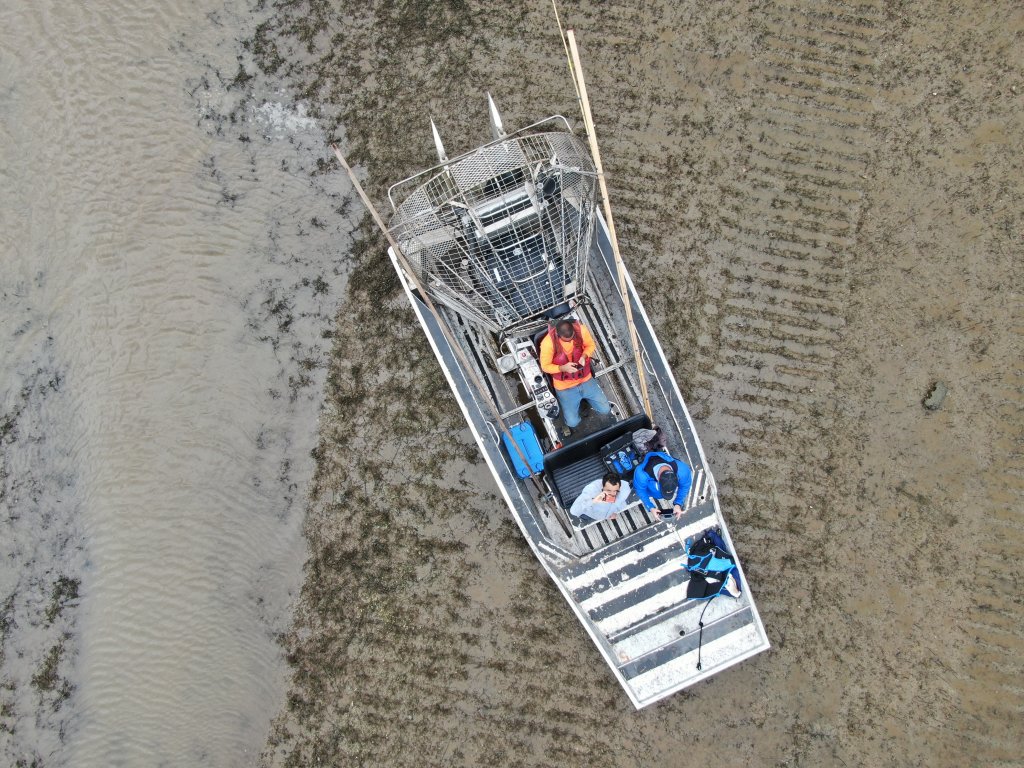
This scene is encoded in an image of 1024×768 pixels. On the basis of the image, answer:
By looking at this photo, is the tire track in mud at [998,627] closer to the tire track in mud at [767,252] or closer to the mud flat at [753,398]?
the mud flat at [753,398]

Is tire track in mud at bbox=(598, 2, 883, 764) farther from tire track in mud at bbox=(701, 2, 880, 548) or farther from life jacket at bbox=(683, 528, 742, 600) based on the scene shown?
life jacket at bbox=(683, 528, 742, 600)

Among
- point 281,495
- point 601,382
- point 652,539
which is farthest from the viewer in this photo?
point 281,495

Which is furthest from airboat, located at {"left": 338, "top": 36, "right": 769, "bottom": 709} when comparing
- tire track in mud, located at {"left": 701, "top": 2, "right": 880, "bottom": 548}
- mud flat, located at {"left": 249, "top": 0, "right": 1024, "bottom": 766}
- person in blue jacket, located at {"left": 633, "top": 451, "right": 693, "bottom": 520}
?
tire track in mud, located at {"left": 701, "top": 2, "right": 880, "bottom": 548}

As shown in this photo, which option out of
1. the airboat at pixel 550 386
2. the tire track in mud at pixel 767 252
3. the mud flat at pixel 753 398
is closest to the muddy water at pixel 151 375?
the mud flat at pixel 753 398

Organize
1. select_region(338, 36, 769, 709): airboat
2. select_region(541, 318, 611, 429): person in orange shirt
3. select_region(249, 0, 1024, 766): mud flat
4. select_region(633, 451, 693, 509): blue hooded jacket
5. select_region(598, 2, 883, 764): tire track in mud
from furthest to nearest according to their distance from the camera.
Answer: select_region(598, 2, 883, 764): tire track in mud, select_region(249, 0, 1024, 766): mud flat, select_region(633, 451, 693, 509): blue hooded jacket, select_region(541, 318, 611, 429): person in orange shirt, select_region(338, 36, 769, 709): airboat

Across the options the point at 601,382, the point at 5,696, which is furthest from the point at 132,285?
the point at 601,382

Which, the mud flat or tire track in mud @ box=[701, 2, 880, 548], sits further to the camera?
tire track in mud @ box=[701, 2, 880, 548]

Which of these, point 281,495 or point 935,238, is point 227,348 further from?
point 935,238
